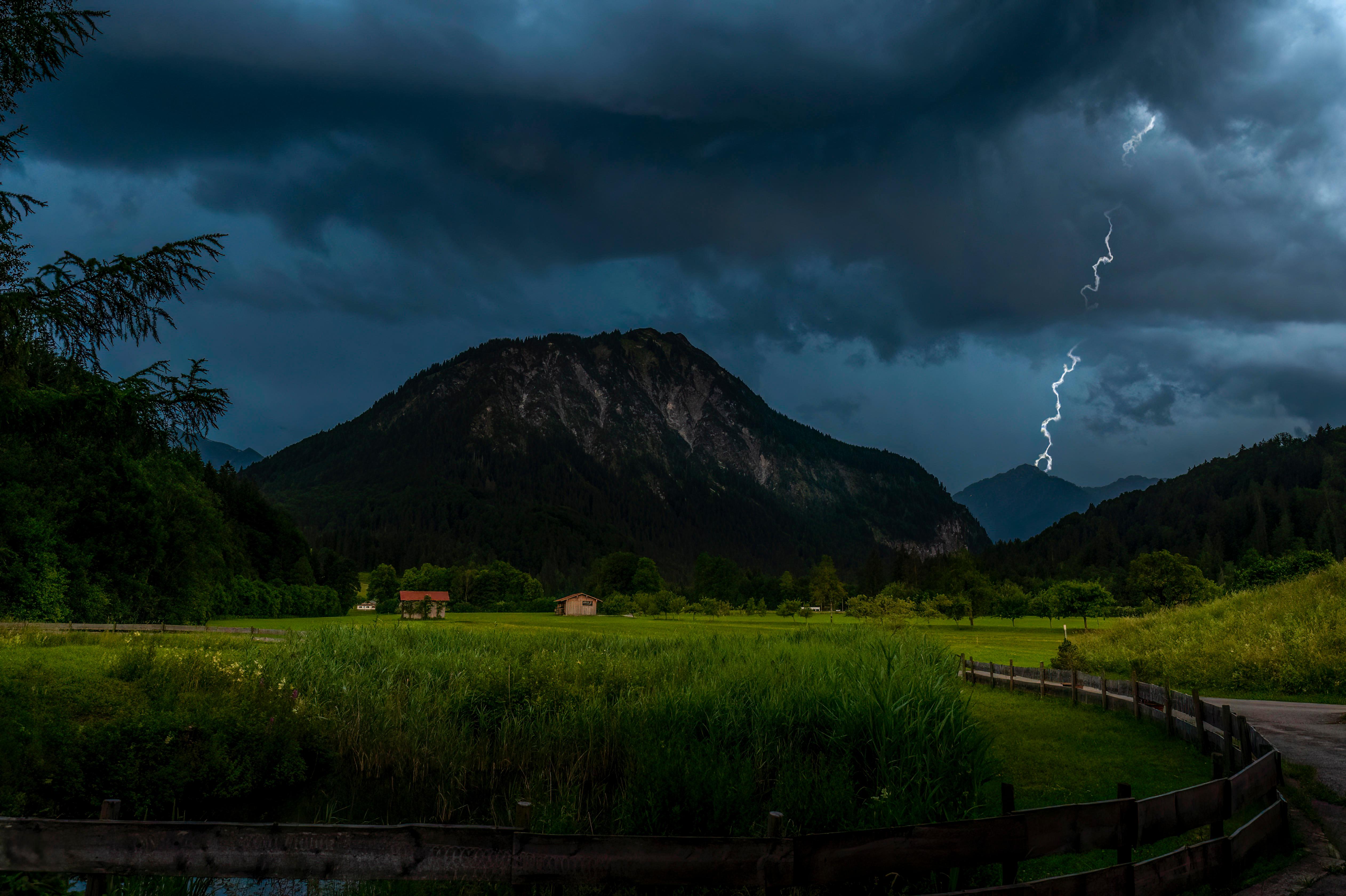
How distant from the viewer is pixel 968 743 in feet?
40.7

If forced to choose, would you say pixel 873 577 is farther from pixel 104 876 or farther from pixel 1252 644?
pixel 104 876

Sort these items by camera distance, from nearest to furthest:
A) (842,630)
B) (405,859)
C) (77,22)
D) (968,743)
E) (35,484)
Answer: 1. (405,859)
2. (77,22)
3. (968,743)
4. (842,630)
5. (35,484)

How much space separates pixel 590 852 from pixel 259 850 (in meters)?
2.34

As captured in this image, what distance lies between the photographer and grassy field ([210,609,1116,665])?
48438 millimetres

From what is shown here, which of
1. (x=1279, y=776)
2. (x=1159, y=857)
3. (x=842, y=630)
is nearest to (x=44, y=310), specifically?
(x=1159, y=857)

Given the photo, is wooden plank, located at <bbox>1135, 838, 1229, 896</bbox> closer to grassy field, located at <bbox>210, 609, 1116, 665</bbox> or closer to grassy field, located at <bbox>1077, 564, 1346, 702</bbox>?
grassy field, located at <bbox>210, 609, 1116, 665</bbox>

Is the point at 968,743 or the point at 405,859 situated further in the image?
the point at 968,743

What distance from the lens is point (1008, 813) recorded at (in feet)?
21.1

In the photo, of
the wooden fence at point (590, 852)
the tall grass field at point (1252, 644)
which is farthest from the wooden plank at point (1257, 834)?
the tall grass field at point (1252, 644)

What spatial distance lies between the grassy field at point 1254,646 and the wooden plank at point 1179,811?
2406cm

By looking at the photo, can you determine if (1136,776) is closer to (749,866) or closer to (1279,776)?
(1279,776)

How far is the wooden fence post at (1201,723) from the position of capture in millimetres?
15258

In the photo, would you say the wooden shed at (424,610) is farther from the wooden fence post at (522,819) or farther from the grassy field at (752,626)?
the wooden fence post at (522,819)

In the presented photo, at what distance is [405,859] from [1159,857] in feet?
21.1
